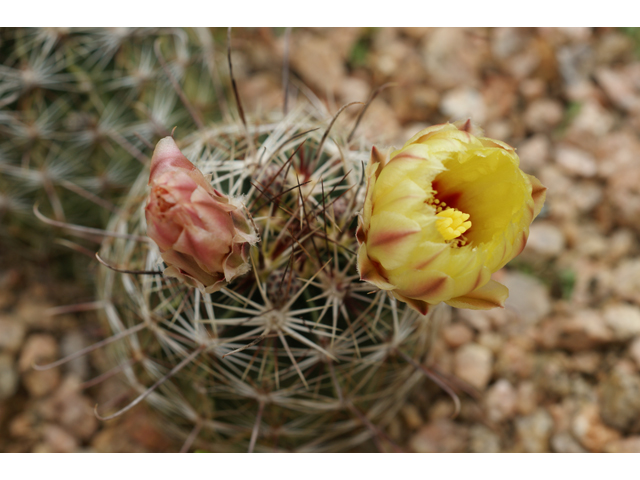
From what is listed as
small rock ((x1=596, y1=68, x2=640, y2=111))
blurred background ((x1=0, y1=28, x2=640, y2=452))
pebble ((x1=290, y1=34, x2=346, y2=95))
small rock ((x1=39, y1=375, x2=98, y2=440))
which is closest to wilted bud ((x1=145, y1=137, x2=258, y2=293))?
blurred background ((x1=0, y1=28, x2=640, y2=452))

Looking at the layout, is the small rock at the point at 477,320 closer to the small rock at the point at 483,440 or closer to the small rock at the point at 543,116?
the small rock at the point at 483,440

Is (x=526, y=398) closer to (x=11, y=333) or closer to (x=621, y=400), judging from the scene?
(x=621, y=400)

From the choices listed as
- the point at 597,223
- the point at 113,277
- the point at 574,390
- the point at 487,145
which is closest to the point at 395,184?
the point at 487,145

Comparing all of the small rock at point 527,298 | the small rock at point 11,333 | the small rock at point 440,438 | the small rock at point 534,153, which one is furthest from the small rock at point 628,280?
the small rock at point 11,333

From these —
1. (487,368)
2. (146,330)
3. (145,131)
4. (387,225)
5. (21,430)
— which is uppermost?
(387,225)

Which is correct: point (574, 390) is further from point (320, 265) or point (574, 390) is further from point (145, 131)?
point (145, 131)

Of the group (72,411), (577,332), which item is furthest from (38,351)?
(577,332)

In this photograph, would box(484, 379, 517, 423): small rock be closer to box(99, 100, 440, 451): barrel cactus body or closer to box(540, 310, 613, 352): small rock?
box(540, 310, 613, 352): small rock
